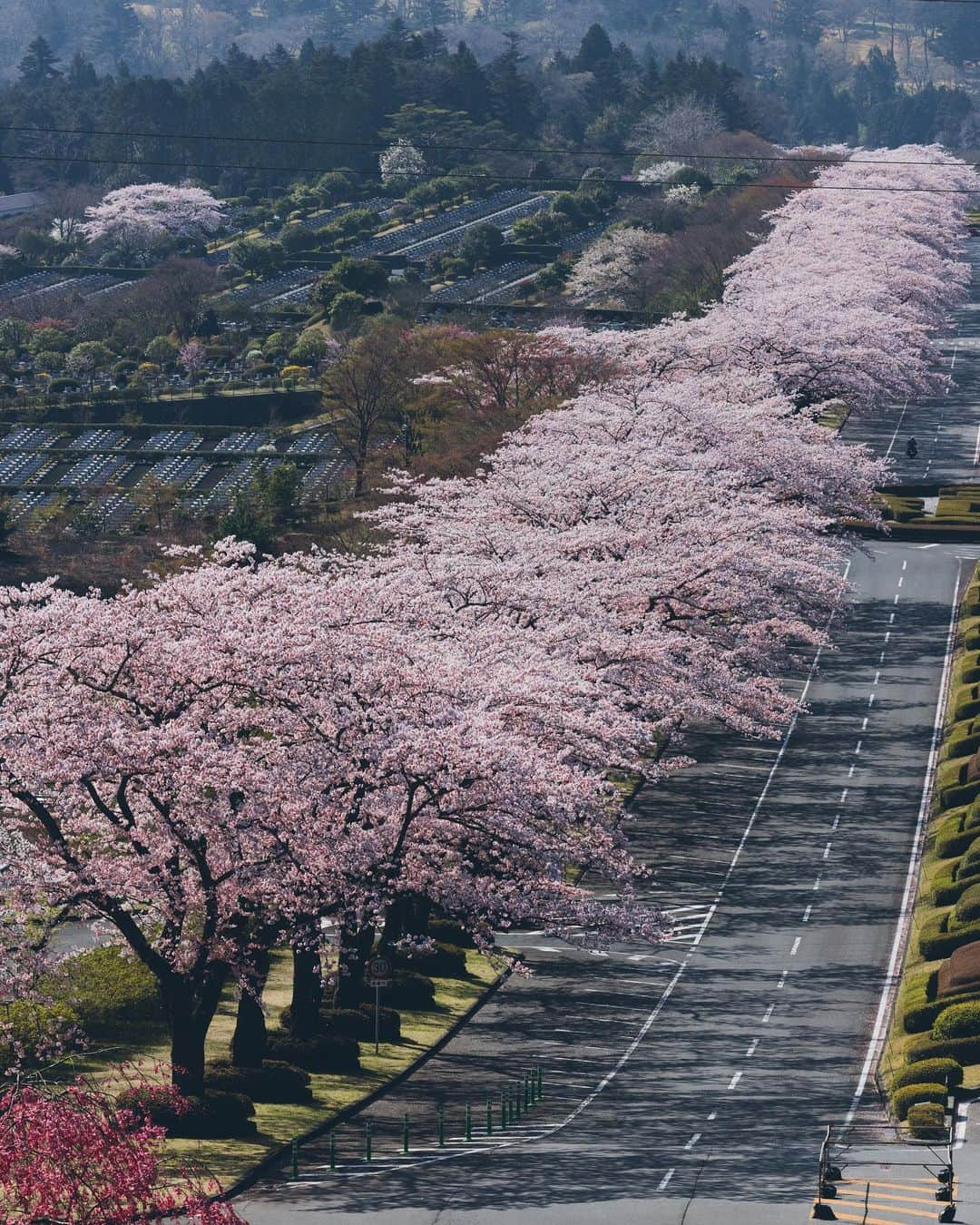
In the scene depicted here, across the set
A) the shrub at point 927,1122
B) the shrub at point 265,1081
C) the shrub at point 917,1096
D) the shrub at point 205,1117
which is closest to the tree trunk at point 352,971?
the shrub at point 265,1081

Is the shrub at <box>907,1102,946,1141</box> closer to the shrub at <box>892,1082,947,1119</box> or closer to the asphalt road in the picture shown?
the shrub at <box>892,1082,947,1119</box>

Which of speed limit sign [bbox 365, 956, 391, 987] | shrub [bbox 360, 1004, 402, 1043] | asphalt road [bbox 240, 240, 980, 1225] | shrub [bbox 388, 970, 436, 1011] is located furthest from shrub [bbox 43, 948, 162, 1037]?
asphalt road [bbox 240, 240, 980, 1225]

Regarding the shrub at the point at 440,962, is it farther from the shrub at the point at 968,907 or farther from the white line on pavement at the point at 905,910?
the shrub at the point at 968,907

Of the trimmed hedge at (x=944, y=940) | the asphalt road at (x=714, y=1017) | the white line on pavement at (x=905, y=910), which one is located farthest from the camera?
the trimmed hedge at (x=944, y=940)

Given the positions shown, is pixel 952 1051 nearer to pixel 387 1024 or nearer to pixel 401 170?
pixel 387 1024

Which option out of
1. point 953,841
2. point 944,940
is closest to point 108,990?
point 944,940

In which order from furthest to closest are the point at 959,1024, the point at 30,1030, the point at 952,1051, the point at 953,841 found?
the point at 953,841 < the point at 959,1024 < the point at 952,1051 < the point at 30,1030
